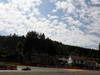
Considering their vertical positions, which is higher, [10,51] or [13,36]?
[13,36]

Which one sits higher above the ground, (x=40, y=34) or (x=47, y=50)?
(x=40, y=34)

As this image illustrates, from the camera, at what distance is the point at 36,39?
123250 mm

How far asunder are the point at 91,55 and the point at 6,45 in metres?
59.9

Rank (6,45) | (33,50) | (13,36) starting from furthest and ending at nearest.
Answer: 1. (13,36)
2. (6,45)
3. (33,50)

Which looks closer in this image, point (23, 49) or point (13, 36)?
Answer: point (23, 49)

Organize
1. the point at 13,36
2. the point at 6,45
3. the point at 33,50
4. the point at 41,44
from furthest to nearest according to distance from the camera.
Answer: the point at 13,36 → the point at 6,45 → the point at 41,44 → the point at 33,50

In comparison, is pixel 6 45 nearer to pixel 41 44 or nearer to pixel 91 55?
pixel 41 44

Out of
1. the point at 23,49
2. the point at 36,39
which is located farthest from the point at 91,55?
the point at 23,49

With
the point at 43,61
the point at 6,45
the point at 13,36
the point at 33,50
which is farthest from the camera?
the point at 13,36

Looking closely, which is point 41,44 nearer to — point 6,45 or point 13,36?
point 6,45

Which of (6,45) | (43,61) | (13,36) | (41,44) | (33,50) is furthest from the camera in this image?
(13,36)

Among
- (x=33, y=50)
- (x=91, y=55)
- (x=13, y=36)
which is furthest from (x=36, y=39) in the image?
(x=91, y=55)

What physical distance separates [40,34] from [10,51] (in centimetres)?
1918

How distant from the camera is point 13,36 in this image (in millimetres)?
162125
